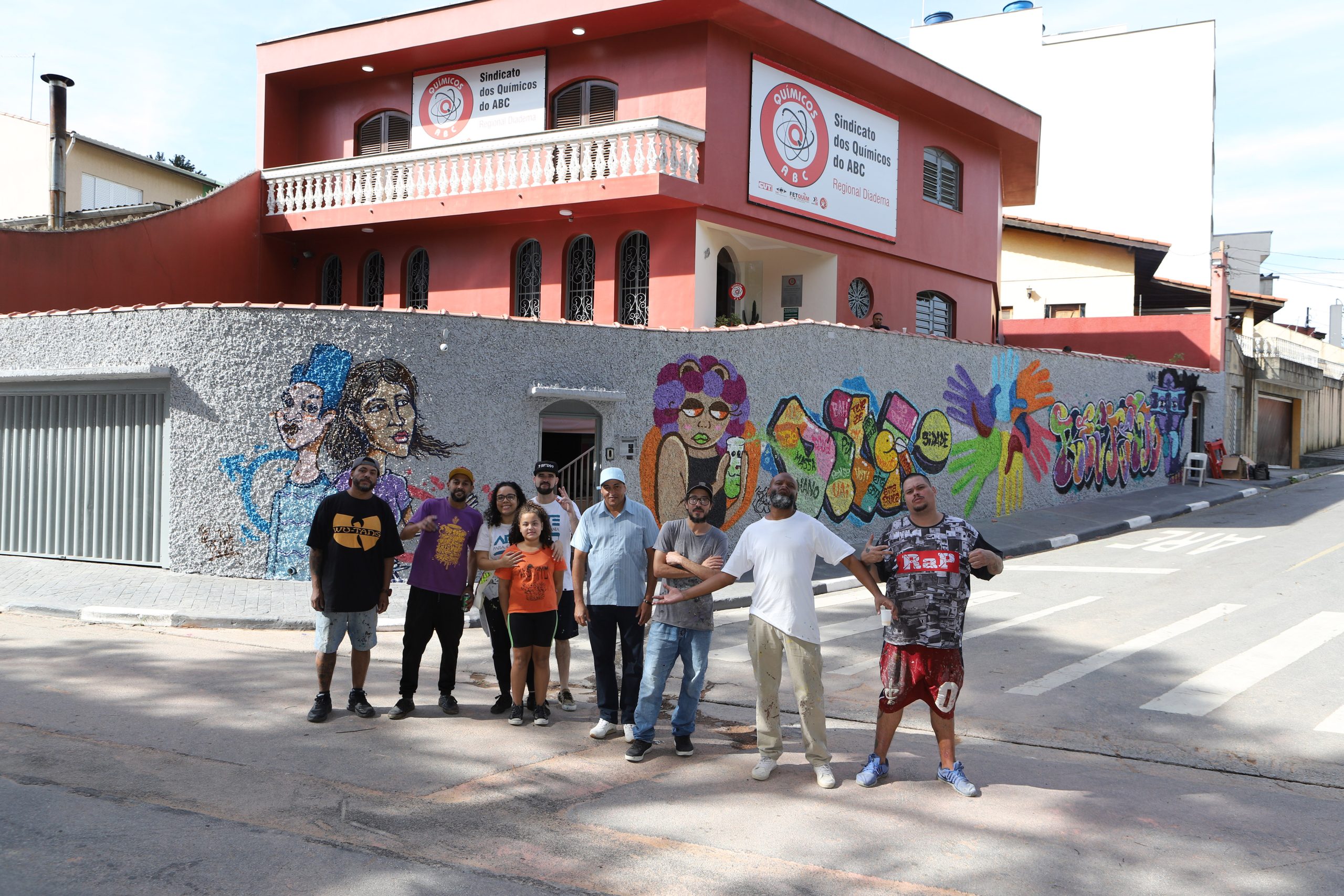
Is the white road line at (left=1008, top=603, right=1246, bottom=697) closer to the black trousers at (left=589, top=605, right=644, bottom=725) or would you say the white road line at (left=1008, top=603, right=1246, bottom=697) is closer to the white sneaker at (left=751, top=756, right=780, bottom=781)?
the white sneaker at (left=751, top=756, right=780, bottom=781)

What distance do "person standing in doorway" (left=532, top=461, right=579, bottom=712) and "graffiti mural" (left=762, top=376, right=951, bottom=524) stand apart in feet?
23.2

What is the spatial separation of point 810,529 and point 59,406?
12180 millimetres

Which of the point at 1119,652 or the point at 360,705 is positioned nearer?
the point at 360,705

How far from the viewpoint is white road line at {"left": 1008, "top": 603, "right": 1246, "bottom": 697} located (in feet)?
27.3

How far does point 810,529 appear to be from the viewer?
6062 millimetres

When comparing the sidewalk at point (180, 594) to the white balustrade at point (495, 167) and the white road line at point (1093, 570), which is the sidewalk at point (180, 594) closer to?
the white road line at point (1093, 570)

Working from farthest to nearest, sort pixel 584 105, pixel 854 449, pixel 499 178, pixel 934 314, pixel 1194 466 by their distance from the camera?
1. pixel 1194 466
2. pixel 934 314
3. pixel 584 105
4. pixel 499 178
5. pixel 854 449

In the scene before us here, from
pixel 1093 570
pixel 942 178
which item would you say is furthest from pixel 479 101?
pixel 1093 570

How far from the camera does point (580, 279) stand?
19.3m

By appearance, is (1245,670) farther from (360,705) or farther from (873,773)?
(360,705)

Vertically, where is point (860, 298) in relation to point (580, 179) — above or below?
below

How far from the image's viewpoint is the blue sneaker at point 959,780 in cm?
567

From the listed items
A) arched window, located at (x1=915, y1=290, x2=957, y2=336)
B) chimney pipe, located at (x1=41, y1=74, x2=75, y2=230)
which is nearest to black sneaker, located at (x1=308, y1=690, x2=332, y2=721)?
arched window, located at (x1=915, y1=290, x2=957, y2=336)

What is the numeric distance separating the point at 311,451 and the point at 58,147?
45.0 feet
